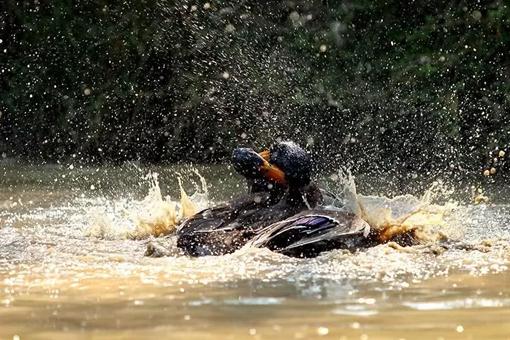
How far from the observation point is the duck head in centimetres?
604

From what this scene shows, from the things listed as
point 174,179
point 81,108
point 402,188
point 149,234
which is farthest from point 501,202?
point 81,108

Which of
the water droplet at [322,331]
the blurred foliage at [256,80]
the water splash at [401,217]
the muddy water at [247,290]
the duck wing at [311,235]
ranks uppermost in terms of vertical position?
the blurred foliage at [256,80]

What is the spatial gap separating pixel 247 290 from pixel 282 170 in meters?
1.68

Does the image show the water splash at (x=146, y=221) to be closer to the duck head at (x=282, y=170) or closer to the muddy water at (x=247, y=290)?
the muddy water at (x=247, y=290)

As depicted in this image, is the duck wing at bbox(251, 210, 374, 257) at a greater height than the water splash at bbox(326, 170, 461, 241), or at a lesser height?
lesser

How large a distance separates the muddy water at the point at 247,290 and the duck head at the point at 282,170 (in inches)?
24.2

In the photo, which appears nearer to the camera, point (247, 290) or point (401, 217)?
point (247, 290)

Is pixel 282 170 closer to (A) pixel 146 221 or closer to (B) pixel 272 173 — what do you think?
(B) pixel 272 173

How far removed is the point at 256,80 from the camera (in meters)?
13.0

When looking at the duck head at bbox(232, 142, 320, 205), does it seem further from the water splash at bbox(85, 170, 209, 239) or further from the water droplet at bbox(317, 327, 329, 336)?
the water droplet at bbox(317, 327, 329, 336)

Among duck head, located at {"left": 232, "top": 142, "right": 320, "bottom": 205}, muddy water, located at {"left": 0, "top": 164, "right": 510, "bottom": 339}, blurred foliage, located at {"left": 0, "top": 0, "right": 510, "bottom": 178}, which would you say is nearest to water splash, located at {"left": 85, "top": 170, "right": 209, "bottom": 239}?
muddy water, located at {"left": 0, "top": 164, "right": 510, "bottom": 339}

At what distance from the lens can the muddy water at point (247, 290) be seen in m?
3.66

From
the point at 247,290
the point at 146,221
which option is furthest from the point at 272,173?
the point at 247,290

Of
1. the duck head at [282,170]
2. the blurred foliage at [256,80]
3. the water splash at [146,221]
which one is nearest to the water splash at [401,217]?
the duck head at [282,170]
